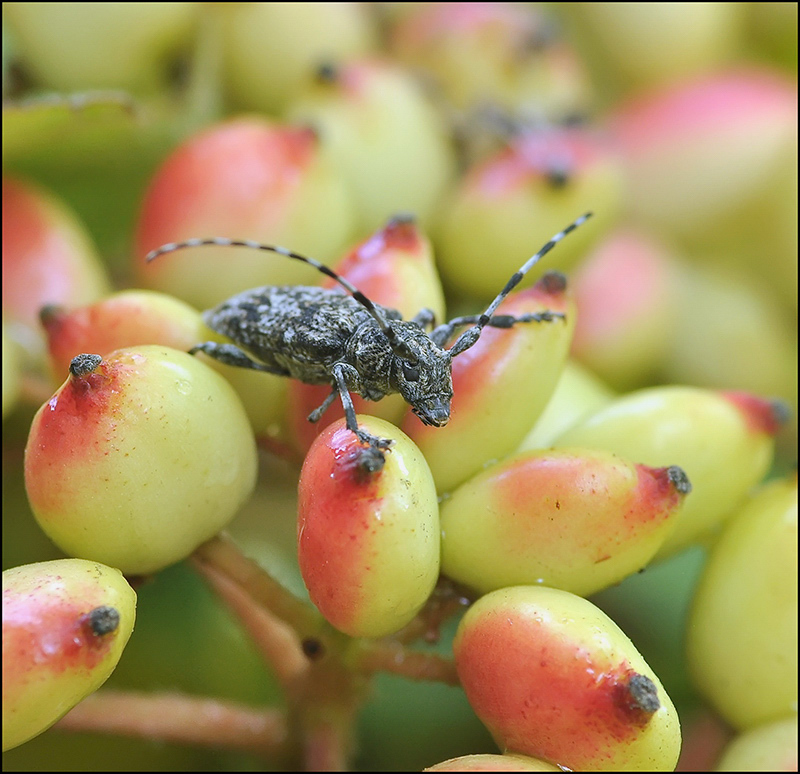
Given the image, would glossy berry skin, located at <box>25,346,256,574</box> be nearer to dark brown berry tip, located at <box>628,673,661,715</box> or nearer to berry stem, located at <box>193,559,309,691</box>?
berry stem, located at <box>193,559,309,691</box>

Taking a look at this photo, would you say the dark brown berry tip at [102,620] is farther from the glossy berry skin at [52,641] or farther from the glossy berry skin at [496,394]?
the glossy berry skin at [496,394]

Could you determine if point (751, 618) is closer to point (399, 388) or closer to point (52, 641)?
point (399, 388)

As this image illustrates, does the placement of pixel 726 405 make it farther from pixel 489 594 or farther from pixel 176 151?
pixel 176 151

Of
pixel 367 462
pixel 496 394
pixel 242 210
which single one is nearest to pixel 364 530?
pixel 367 462

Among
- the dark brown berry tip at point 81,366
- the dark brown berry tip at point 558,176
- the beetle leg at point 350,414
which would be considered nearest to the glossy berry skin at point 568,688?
the beetle leg at point 350,414

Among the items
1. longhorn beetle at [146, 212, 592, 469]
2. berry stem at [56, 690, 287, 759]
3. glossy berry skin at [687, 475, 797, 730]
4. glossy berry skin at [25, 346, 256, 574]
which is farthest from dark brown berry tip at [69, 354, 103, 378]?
glossy berry skin at [687, 475, 797, 730]

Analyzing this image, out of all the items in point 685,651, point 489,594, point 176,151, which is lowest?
point 685,651

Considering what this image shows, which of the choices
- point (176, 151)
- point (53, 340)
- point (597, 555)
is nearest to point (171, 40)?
point (176, 151)
